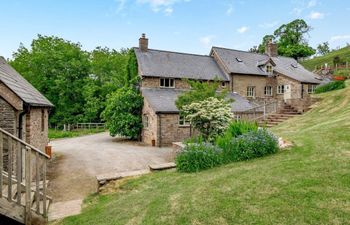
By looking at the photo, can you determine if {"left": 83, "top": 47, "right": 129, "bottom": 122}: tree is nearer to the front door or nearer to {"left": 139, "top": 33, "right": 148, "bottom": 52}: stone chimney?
{"left": 139, "top": 33, "right": 148, "bottom": 52}: stone chimney

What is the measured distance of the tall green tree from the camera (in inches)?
1607

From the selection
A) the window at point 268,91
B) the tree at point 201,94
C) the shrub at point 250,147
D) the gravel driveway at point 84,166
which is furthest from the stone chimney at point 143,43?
the shrub at point 250,147

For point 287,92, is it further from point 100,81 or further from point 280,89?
point 100,81

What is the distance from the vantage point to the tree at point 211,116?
44.4 feet

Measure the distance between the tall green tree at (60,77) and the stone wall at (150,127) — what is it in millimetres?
20040

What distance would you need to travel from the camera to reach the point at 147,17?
27078 mm

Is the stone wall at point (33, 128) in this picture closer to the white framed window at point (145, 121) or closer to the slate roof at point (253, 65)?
the white framed window at point (145, 121)

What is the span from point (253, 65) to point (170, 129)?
1767 cm

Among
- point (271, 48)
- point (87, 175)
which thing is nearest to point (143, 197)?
point (87, 175)

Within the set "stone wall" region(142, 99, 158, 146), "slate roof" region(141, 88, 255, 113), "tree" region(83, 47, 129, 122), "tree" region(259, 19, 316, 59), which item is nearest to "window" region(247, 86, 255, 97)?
"slate roof" region(141, 88, 255, 113)

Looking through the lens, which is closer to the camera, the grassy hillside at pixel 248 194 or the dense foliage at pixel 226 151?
the grassy hillside at pixel 248 194

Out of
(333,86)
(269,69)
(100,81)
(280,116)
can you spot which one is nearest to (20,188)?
(280,116)

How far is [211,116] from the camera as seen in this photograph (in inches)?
530

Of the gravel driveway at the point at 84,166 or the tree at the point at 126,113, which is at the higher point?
the tree at the point at 126,113
